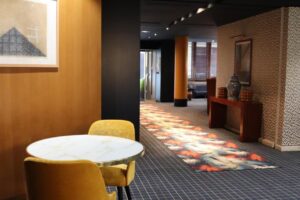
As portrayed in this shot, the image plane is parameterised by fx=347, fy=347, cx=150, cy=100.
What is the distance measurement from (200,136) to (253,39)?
7.39ft

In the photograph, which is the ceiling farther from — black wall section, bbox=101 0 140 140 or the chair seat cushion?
the chair seat cushion

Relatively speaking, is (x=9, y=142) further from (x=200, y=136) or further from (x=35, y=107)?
(x=200, y=136)

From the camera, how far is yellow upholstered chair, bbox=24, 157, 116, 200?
1.99 m

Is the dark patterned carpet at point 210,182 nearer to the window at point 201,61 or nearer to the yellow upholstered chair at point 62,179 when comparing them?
the yellow upholstered chair at point 62,179

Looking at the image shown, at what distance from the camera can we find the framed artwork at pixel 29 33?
3332 millimetres

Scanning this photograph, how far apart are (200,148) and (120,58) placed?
2.17 meters

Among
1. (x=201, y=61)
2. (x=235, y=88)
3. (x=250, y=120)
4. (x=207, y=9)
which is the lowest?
(x=250, y=120)

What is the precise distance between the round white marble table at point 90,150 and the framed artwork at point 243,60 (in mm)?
4924

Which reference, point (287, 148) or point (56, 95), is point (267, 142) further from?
point (56, 95)

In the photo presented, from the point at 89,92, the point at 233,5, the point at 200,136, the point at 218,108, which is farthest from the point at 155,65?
the point at 89,92

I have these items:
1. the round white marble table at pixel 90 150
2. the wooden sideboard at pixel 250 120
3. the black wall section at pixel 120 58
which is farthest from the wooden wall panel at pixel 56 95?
the wooden sideboard at pixel 250 120

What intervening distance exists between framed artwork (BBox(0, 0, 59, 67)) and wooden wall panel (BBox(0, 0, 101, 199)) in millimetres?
95

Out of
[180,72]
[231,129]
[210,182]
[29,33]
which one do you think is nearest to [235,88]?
[231,129]

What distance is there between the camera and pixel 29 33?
3504 mm
